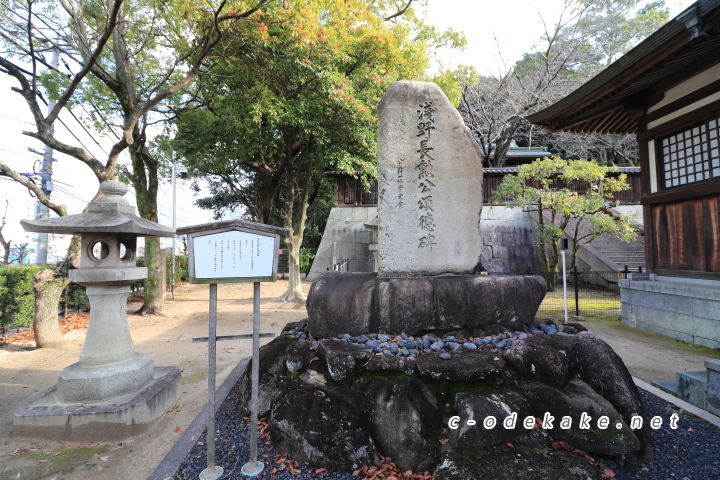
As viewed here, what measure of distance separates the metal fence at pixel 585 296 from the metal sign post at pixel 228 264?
802 centimetres

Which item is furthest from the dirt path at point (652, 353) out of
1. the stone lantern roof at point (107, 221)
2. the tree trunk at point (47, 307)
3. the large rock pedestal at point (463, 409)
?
the tree trunk at point (47, 307)

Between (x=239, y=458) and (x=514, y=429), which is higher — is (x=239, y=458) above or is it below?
below

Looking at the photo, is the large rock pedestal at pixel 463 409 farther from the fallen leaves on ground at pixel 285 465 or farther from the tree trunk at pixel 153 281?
the tree trunk at pixel 153 281

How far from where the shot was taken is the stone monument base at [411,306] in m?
3.83

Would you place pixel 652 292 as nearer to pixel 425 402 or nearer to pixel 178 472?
pixel 425 402

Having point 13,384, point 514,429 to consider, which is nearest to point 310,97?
point 13,384

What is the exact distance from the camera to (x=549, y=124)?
8.21 m

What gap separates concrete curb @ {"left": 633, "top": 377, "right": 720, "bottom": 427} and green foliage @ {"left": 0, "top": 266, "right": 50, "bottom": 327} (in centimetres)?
1064

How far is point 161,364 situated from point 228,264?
4.41 m

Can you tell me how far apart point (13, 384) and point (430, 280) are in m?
6.15

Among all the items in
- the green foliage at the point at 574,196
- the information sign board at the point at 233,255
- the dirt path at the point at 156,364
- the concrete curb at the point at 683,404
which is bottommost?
the dirt path at the point at 156,364

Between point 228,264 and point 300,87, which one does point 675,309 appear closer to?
point 228,264

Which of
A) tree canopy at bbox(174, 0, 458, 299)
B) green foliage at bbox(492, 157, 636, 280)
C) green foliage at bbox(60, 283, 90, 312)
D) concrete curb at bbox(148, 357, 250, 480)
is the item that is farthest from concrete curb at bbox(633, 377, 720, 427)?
green foliage at bbox(60, 283, 90, 312)

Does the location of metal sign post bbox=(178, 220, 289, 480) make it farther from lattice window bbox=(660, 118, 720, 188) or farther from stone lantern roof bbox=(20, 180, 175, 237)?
lattice window bbox=(660, 118, 720, 188)
